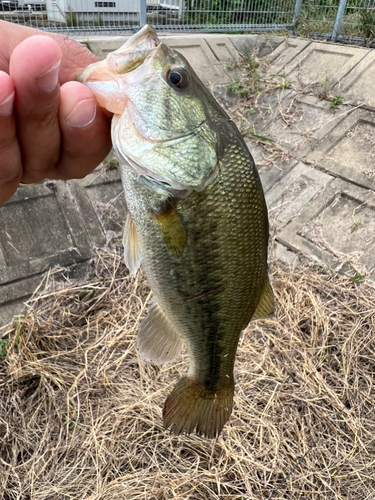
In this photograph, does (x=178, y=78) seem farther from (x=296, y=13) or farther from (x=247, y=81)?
(x=296, y=13)

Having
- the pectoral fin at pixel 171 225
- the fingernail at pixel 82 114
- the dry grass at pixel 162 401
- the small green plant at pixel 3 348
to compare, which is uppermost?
the fingernail at pixel 82 114

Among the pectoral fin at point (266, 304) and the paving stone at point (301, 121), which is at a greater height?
the pectoral fin at point (266, 304)

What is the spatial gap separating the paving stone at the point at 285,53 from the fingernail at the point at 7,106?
4.91 m

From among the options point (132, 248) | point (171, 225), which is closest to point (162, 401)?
point (132, 248)

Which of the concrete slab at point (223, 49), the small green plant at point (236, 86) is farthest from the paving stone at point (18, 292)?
the concrete slab at point (223, 49)

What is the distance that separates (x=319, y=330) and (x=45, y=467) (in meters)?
2.09

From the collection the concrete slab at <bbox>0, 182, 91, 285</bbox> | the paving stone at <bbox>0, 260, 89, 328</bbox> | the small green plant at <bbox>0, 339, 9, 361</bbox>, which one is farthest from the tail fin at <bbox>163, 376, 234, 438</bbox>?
the concrete slab at <bbox>0, 182, 91, 285</bbox>

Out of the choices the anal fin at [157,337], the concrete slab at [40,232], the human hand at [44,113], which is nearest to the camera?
the human hand at [44,113]

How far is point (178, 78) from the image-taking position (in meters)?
1.14

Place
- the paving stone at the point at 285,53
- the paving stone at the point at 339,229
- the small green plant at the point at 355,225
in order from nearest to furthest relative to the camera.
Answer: the paving stone at the point at 339,229
the small green plant at the point at 355,225
the paving stone at the point at 285,53

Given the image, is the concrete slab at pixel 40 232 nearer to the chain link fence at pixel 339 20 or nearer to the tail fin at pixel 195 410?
the tail fin at pixel 195 410

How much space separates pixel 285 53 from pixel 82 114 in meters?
5.16

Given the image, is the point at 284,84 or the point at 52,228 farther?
the point at 284,84

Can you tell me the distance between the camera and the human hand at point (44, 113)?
918 mm
